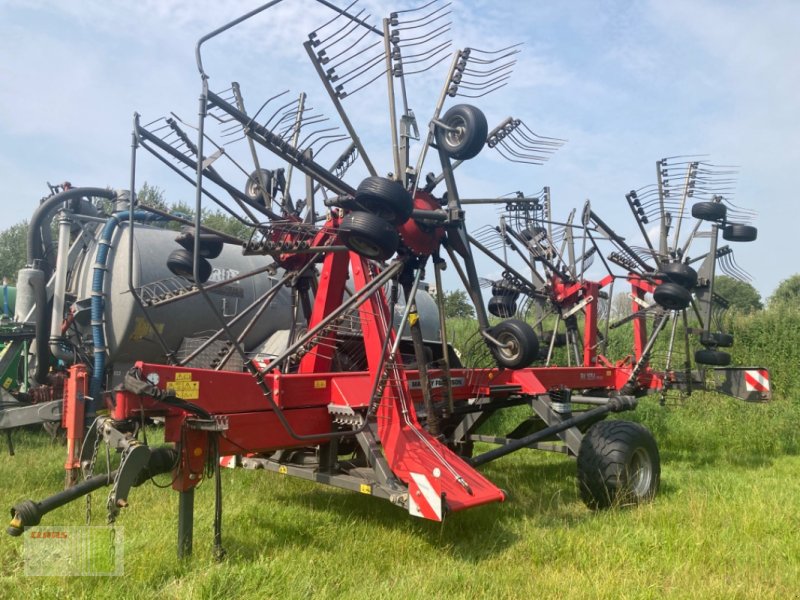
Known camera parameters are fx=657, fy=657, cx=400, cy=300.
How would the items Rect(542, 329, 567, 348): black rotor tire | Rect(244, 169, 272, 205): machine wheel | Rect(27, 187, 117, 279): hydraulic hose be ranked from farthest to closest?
Rect(542, 329, 567, 348): black rotor tire < Rect(27, 187, 117, 279): hydraulic hose < Rect(244, 169, 272, 205): machine wheel

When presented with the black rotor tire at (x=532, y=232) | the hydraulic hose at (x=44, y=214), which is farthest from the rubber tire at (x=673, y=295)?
the hydraulic hose at (x=44, y=214)

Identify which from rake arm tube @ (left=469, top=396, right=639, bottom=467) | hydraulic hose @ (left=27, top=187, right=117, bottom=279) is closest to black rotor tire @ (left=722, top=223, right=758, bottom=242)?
rake arm tube @ (left=469, top=396, right=639, bottom=467)

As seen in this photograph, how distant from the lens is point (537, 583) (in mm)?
3742

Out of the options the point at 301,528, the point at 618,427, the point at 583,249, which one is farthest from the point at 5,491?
the point at 583,249

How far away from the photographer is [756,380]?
8094 millimetres

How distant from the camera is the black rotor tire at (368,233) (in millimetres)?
3902

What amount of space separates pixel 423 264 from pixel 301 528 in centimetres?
212

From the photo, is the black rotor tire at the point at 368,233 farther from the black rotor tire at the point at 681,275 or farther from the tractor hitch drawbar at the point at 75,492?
the black rotor tire at the point at 681,275

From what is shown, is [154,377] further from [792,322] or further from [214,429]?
[792,322]

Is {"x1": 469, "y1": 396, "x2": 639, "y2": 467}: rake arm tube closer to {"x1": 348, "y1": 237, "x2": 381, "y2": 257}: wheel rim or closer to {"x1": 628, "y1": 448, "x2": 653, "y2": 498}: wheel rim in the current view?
{"x1": 628, "y1": 448, "x2": 653, "y2": 498}: wheel rim

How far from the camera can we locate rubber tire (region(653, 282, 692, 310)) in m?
6.80

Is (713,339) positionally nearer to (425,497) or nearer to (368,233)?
(425,497)

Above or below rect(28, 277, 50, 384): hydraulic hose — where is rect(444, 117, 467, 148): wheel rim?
above

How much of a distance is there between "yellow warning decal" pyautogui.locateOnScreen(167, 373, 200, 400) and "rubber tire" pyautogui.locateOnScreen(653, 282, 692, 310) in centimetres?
490
